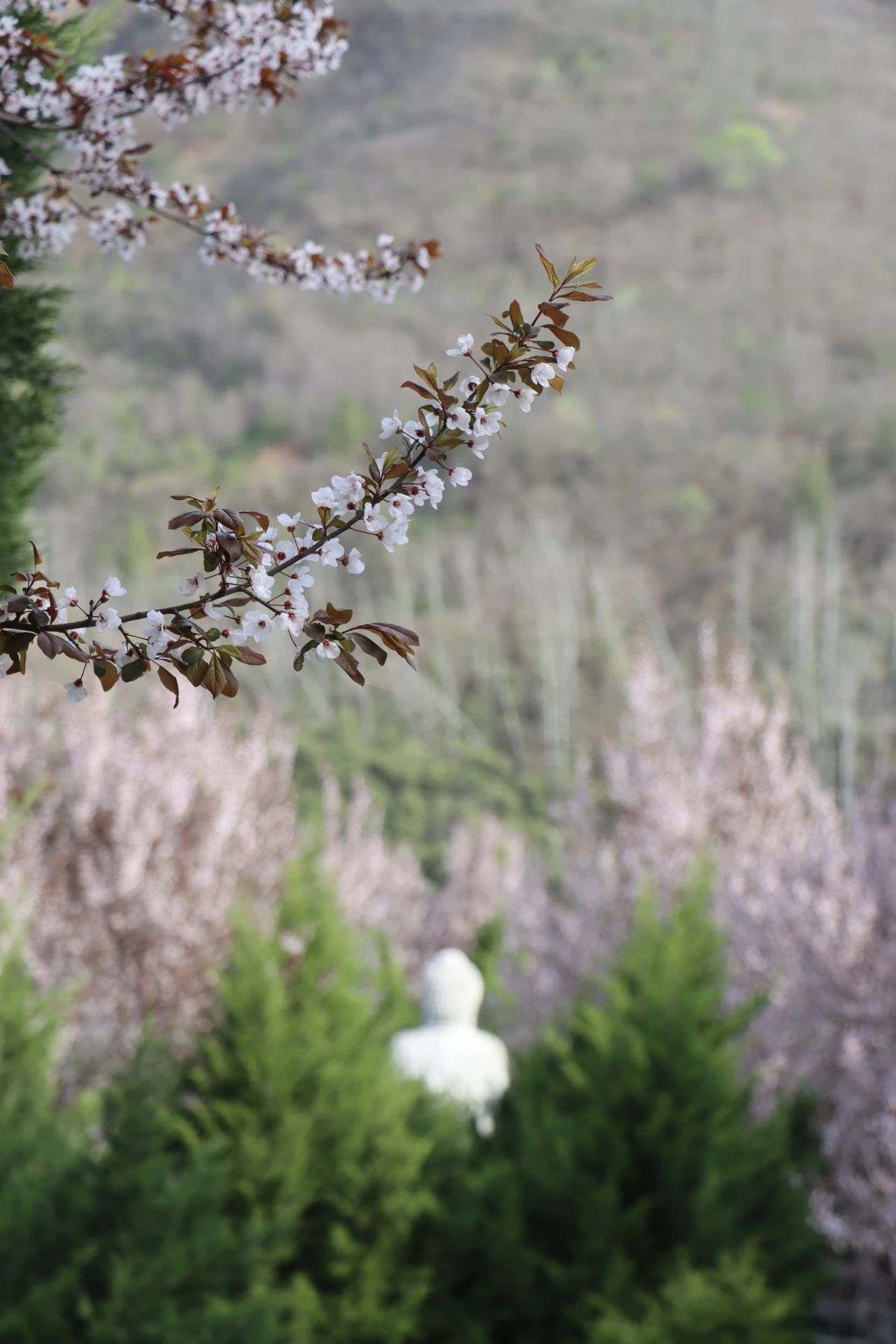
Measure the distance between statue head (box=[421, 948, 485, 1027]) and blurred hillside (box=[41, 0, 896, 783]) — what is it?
1058 inches

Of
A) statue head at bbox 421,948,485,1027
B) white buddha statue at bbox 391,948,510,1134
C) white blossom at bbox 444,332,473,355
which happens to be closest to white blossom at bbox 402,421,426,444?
white blossom at bbox 444,332,473,355

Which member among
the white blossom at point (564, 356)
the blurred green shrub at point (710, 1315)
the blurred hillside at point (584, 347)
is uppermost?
the blurred hillside at point (584, 347)

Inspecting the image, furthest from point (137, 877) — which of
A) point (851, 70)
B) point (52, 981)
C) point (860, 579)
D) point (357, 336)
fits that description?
point (851, 70)

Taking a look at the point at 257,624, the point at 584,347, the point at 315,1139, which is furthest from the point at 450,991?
the point at 584,347

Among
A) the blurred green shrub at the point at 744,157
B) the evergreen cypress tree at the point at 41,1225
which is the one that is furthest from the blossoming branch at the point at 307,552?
the blurred green shrub at the point at 744,157

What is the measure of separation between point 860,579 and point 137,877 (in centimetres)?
4859

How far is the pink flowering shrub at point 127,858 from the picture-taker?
42.2 feet

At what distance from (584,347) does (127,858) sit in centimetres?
7554

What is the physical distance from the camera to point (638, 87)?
114062mm

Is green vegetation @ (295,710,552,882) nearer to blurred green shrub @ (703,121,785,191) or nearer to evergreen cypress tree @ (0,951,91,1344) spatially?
evergreen cypress tree @ (0,951,91,1344)

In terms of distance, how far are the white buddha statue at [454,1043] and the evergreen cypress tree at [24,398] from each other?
4.14 meters

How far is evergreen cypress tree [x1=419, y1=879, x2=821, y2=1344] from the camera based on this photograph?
567cm

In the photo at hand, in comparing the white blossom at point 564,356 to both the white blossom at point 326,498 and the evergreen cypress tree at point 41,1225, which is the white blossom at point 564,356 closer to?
the white blossom at point 326,498

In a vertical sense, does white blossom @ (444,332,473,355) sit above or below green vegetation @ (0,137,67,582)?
below
